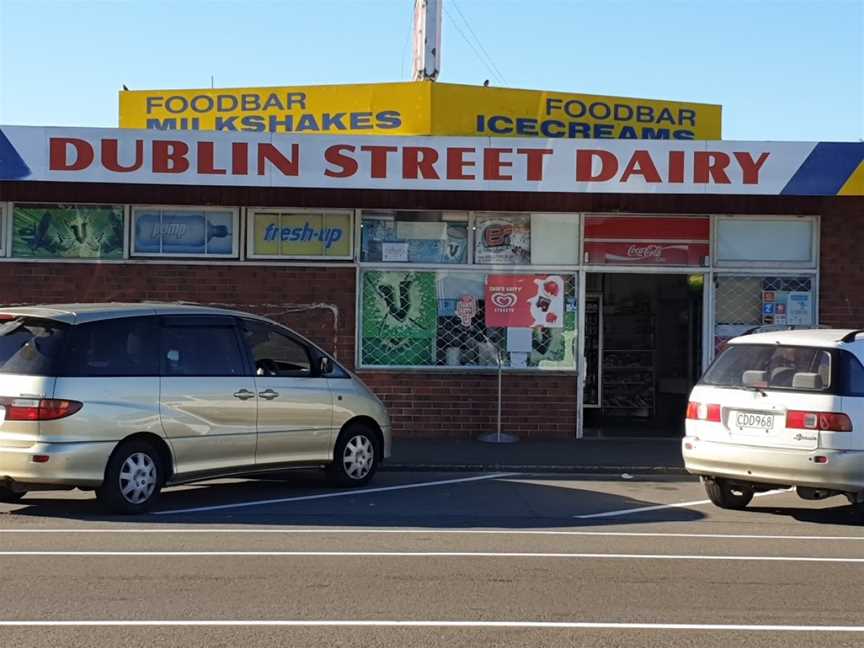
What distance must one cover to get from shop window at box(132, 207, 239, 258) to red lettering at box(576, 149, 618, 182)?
15.6ft

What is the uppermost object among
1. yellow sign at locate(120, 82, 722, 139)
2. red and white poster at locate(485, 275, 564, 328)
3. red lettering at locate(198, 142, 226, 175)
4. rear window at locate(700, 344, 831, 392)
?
yellow sign at locate(120, 82, 722, 139)

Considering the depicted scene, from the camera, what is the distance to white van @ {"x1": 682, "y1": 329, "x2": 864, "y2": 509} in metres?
9.68

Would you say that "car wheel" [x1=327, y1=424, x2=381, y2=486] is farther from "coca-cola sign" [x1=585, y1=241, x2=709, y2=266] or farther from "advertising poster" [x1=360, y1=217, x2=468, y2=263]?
"coca-cola sign" [x1=585, y1=241, x2=709, y2=266]

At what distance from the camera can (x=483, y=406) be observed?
52.5ft

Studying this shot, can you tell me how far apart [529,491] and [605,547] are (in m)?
3.18

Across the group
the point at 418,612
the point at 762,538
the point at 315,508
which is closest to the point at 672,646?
the point at 418,612

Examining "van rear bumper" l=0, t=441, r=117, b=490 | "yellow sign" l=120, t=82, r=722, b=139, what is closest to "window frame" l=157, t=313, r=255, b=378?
"van rear bumper" l=0, t=441, r=117, b=490

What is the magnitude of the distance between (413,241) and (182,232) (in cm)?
321

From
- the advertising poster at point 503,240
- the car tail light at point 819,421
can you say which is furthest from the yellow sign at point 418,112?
the car tail light at point 819,421

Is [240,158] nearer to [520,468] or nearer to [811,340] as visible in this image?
[520,468]

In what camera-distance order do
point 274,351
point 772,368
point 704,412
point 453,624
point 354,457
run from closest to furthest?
point 453,624 < point 772,368 < point 704,412 < point 274,351 < point 354,457

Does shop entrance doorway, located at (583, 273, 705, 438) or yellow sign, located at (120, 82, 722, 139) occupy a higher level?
yellow sign, located at (120, 82, 722, 139)

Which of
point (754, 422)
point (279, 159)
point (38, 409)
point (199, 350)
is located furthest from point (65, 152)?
point (754, 422)

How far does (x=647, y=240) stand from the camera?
16.1 meters
